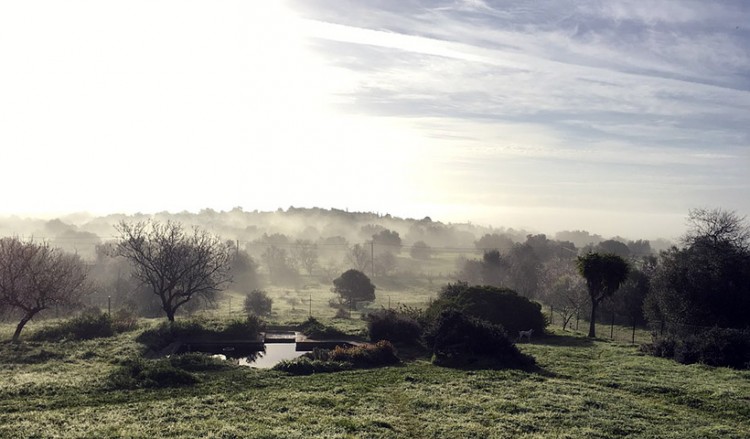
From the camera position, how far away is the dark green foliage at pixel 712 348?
2595 centimetres

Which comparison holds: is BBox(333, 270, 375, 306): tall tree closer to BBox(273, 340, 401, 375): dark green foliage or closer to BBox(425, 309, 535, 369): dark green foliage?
BBox(425, 309, 535, 369): dark green foliage

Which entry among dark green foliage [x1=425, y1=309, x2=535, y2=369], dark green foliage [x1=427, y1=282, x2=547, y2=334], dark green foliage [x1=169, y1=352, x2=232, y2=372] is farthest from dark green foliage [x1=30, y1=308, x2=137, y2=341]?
dark green foliage [x1=427, y1=282, x2=547, y2=334]

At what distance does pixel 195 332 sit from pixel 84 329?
691 centimetres

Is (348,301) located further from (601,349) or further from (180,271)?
(601,349)

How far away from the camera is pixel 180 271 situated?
38594mm

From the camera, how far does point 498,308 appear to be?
123ft

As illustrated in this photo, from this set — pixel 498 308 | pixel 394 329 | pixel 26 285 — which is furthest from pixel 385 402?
pixel 26 285

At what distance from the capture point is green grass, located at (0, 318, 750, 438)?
1672cm

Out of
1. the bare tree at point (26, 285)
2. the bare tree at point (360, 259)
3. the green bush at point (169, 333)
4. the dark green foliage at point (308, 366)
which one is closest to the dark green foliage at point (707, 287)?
the dark green foliage at point (308, 366)

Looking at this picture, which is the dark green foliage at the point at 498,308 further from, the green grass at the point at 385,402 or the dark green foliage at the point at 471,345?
the green grass at the point at 385,402

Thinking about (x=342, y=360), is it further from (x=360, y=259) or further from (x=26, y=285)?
(x=360, y=259)

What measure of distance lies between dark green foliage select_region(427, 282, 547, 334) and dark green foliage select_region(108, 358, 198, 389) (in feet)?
60.9

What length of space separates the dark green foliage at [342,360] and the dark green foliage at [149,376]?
4.77 m

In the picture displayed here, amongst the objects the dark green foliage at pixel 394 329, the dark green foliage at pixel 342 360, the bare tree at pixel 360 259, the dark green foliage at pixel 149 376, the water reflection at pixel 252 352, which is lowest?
the water reflection at pixel 252 352
